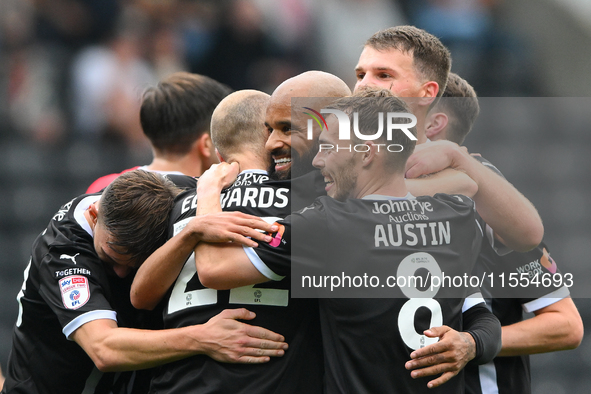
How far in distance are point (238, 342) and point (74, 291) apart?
901 mm

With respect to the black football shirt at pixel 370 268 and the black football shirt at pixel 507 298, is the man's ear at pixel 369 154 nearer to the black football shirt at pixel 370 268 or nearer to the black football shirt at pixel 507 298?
the black football shirt at pixel 370 268

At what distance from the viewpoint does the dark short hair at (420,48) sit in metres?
3.56

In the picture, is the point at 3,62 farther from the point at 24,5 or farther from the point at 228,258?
the point at 228,258

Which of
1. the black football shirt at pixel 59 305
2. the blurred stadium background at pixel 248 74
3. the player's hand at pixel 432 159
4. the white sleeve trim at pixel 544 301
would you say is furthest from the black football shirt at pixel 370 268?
the blurred stadium background at pixel 248 74

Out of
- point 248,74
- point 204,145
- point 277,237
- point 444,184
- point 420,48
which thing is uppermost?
point 248,74

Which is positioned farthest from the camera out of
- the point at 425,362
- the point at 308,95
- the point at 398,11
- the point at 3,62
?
the point at 398,11

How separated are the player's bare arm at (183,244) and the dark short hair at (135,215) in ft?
0.46

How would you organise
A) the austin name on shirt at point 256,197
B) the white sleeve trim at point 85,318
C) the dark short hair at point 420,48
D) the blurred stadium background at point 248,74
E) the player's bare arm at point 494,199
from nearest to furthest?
1. the austin name on shirt at point 256,197
2. the white sleeve trim at point 85,318
3. the player's bare arm at point 494,199
4. the dark short hair at point 420,48
5. the blurred stadium background at point 248,74

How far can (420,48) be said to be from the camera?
11.7ft

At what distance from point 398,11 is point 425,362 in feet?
28.8

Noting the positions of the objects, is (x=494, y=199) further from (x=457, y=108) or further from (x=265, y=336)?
(x=265, y=336)

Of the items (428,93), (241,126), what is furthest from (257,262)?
(428,93)

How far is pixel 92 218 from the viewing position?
11.2 ft

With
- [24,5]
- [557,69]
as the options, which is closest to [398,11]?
[557,69]
